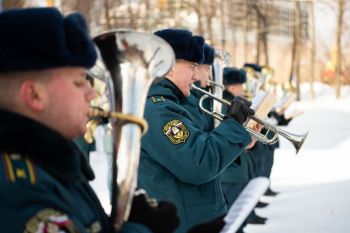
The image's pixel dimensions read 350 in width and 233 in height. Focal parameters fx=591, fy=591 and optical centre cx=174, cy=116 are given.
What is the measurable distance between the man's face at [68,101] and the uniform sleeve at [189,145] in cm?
111

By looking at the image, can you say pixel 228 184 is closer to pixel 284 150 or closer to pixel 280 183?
pixel 280 183

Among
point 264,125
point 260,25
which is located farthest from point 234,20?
point 264,125

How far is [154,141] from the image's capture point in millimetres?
2734

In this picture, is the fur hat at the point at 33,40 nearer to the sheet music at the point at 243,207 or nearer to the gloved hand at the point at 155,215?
the gloved hand at the point at 155,215

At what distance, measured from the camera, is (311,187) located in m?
7.79

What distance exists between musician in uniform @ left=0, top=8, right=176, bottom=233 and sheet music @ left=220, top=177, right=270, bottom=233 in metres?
0.41

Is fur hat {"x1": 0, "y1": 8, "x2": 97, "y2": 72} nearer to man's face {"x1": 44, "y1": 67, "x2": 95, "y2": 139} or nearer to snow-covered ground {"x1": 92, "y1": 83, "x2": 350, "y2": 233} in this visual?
man's face {"x1": 44, "y1": 67, "x2": 95, "y2": 139}

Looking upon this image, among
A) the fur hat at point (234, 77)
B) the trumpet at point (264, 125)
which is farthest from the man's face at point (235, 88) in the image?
the trumpet at point (264, 125)

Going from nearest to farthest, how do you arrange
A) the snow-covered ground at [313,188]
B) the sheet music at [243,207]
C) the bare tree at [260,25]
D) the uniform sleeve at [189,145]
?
the sheet music at [243,207]
the uniform sleeve at [189,145]
the snow-covered ground at [313,188]
the bare tree at [260,25]

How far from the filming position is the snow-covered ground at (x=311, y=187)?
5848 millimetres

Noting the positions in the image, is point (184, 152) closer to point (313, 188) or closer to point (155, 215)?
point (155, 215)

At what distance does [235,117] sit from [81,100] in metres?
1.29

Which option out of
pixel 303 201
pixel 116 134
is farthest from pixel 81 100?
pixel 303 201

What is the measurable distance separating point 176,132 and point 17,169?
132cm
